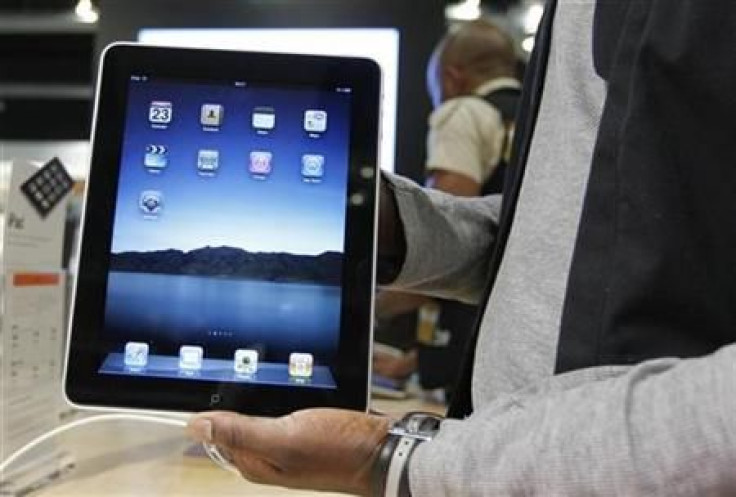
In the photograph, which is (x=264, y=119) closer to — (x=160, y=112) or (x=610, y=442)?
(x=160, y=112)

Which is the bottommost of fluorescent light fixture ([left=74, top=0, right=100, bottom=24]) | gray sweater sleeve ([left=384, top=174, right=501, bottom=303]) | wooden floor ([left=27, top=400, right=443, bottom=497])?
wooden floor ([left=27, top=400, right=443, bottom=497])

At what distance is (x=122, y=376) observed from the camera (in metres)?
0.64

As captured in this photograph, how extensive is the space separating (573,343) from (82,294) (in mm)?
384

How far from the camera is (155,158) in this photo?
27.1 inches

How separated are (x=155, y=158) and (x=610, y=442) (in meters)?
0.44

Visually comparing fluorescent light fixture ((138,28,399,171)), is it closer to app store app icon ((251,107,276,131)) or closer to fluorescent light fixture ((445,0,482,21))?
app store app icon ((251,107,276,131))

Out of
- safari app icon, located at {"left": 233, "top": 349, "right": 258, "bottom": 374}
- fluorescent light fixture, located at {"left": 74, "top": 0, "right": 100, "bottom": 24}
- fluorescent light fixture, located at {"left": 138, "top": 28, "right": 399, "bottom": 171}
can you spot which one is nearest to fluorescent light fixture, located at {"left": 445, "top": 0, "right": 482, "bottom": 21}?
fluorescent light fixture, located at {"left": 74, "top": 0, "right": 100, "bottom": 24}

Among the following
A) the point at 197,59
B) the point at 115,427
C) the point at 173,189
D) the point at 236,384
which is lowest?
the point at 115,427

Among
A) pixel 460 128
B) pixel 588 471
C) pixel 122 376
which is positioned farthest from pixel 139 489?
pixel 460 128

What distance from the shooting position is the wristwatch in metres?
0.50

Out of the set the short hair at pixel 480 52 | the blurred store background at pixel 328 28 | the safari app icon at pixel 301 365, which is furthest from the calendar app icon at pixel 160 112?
the short hair at pixel 480 52

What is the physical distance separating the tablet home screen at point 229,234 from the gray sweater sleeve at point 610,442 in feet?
0.61

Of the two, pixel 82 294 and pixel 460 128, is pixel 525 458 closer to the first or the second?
pixel 82 294

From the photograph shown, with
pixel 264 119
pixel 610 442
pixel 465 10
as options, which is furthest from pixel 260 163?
pixel 465 10
